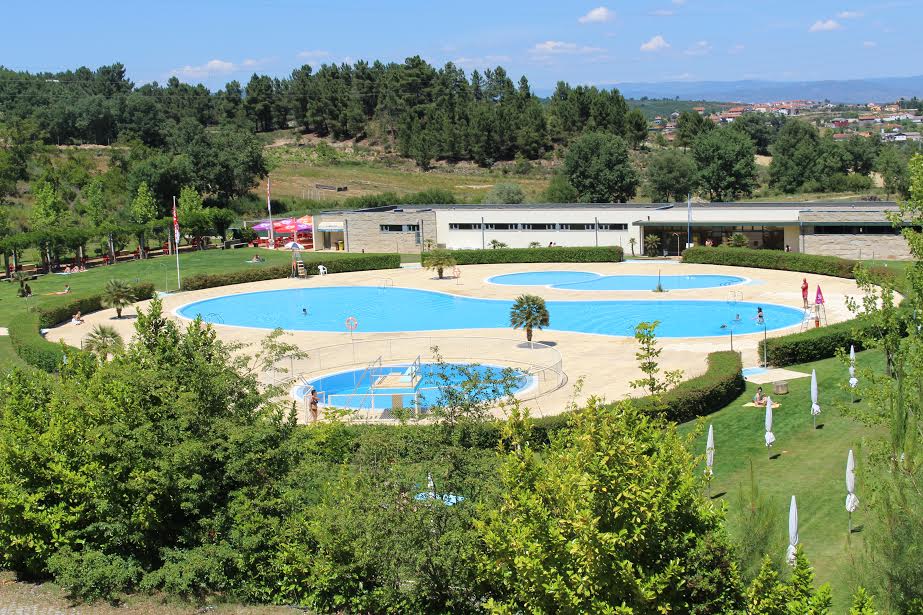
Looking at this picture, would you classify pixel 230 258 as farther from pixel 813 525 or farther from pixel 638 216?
pixel 813 525

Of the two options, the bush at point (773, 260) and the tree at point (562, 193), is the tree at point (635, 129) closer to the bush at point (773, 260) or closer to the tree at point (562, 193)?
the tree at point (562, 193)

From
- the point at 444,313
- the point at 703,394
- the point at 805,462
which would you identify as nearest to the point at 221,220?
the point at 444,313

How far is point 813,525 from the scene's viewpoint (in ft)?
55.6

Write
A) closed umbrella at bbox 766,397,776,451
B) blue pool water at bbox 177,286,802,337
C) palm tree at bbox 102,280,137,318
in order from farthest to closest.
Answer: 1. palm tree at bbox 102,280,137,318
2. blue pool water at bbox 177,286,802,337
3. closed umbrella at bbox 766,397,776,451

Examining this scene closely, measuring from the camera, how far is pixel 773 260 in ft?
164

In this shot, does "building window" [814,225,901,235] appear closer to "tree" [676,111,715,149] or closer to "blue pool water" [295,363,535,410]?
"blue pool water" [295,363,535,410]

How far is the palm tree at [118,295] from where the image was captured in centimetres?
4256

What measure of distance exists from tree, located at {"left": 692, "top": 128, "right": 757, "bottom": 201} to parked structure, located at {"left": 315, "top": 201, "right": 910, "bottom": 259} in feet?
54.5

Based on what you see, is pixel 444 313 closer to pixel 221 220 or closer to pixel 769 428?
pixel 769 428

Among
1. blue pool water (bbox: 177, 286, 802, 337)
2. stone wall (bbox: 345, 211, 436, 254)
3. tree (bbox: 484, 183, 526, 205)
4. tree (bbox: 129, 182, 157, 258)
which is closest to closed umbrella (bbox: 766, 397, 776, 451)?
blue pool water (bbox: 177, 286, 802, 337)

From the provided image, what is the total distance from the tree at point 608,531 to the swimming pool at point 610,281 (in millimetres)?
36763

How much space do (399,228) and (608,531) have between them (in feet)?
185

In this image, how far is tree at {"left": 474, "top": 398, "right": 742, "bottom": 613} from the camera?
10195mm

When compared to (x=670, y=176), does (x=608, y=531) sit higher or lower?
lower
